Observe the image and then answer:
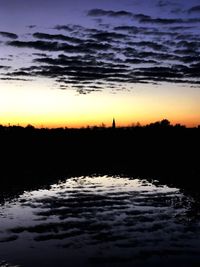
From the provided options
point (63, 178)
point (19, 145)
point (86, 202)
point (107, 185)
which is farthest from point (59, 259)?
point (19, 145)

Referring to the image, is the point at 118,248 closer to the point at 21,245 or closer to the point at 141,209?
the point at 21,245

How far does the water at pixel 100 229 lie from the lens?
16.1 meters

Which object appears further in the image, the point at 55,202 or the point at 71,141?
the point at 71,141

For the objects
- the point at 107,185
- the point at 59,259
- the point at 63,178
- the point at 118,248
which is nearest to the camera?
the point at 59,259

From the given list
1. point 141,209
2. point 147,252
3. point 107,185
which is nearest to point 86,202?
point 141,209

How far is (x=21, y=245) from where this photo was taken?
17734mm

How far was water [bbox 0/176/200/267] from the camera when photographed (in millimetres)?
16094

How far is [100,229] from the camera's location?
2077 cm

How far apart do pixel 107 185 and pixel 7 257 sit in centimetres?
2266

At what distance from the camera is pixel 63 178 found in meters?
45.0

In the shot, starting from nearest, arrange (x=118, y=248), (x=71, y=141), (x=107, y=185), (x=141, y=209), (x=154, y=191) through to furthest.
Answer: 1. (x=118, y=248)
2. (x=141, y=209)
3. (x=154, y=191)
4. (x=107, y=185)
5. (x=71, y=141)

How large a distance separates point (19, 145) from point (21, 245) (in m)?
69.7

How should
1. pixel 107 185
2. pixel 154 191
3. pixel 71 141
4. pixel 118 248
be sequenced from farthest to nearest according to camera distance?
1. pixel 71 141
2. pixel 107 185
3. pixel 154 191
4. pixel 118 248

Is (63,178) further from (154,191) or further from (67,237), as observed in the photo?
(67,237)
